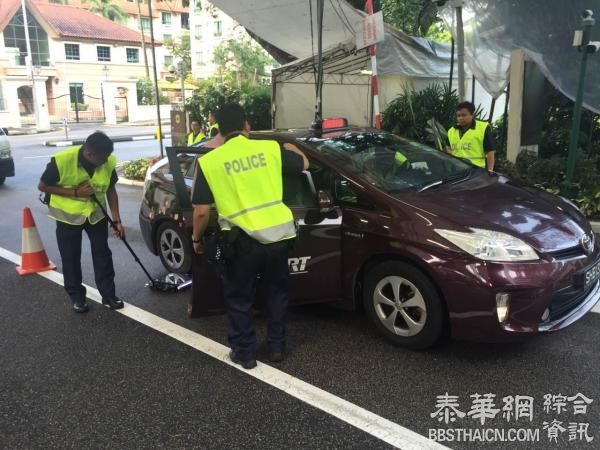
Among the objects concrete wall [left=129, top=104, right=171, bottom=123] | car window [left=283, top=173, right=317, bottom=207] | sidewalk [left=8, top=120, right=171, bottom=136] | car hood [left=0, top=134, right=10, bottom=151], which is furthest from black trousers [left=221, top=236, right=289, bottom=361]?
concrete wall [left=129, top=104, right=171, bottom=123]

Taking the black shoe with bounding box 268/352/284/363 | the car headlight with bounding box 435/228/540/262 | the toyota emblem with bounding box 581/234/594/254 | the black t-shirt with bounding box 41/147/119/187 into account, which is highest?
the black t-shirt with bounding box 41/147/119/187

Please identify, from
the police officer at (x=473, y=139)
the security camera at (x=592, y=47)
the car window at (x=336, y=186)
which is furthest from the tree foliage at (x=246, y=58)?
the car window at (x=336, y=186)

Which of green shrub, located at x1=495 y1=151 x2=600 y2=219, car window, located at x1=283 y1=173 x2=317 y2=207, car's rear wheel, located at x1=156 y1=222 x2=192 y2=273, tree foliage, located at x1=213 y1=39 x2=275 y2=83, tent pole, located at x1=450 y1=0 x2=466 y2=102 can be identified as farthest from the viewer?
tree foliage, located at x1=213 y1=39 x2=275 y2=83

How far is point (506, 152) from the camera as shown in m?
8.78

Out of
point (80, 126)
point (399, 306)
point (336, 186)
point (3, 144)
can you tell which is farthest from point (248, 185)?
point (80, 126)

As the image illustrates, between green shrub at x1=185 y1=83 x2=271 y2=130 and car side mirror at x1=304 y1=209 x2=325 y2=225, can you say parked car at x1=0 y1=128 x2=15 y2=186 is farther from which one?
car side mirror at x1=304 y1=209 x2=325 y2=225

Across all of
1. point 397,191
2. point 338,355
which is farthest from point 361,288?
point 397,191

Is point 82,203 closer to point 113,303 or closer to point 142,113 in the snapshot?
point 113,303

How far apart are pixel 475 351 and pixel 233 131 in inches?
82.4

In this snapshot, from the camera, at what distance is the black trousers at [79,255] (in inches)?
167

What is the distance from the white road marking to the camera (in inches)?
104

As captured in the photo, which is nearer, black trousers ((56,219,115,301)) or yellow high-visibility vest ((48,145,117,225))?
yellow high-visibility vest ((48,145,117,225))

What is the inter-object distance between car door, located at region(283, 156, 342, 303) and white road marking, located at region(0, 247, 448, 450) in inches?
25.6

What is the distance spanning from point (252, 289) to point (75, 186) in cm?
179
